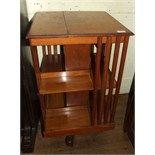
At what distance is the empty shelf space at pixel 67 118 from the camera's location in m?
1.57

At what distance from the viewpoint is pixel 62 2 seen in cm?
175

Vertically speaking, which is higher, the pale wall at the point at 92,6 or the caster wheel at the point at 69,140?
the pale wall at the point at 92,6

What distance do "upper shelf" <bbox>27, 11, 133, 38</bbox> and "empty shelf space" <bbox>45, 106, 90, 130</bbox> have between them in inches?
25.6

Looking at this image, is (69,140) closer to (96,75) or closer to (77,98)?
(77,98)

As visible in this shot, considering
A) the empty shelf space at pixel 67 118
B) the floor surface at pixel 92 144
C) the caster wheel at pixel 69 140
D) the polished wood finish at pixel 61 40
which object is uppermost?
the polished wood finish at pixel 61 40

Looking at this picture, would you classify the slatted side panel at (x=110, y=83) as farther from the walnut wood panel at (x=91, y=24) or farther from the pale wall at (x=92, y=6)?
the pale wall at (x=92, y=6)

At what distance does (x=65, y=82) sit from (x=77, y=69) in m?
0.13

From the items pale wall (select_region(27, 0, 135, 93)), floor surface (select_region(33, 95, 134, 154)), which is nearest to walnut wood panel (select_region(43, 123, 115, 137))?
floor surface (select_region(33, 95, 134, 154))

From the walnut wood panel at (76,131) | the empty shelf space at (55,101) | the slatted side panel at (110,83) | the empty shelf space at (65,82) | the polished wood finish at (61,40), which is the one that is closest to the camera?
the polished wood finish at (61,40)

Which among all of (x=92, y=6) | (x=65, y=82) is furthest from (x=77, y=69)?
(x=92, y=6)
